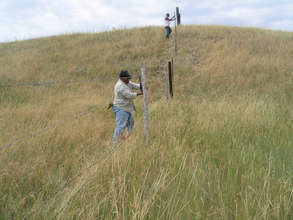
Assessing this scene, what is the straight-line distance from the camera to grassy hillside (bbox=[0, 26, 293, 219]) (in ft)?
5.64

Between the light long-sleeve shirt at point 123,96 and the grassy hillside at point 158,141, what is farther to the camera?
the light long-sleeve shirt at point 123,96

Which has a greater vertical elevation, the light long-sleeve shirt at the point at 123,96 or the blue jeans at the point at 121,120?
the light long-sleeve shirt at the point at 123,96

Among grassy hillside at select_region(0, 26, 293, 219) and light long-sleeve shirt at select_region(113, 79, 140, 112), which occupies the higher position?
light long-sleeve shirt at select_region(113, 79, 140, 112)

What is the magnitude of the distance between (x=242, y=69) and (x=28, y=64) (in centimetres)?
1382

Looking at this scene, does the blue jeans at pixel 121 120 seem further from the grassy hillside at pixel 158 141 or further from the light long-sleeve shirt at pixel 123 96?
the grassy hillside at pixel 158 141

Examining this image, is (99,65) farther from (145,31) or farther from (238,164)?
(238,164)

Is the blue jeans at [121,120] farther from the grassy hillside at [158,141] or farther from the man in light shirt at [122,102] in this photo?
the grassy hillside at [158,141]

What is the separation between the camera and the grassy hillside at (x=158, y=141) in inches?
67.7

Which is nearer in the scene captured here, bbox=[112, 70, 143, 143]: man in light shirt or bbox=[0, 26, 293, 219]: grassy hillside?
bbox=[0, 26, 293, 219]: grassy hillside

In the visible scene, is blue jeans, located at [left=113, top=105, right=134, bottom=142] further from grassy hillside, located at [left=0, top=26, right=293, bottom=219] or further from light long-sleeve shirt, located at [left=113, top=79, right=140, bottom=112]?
grassy hillside, located at [left=0, top=26, right=293, bottom=219]

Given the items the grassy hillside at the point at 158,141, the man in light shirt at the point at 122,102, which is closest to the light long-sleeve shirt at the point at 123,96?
the man in light shirt at the point at 122,102

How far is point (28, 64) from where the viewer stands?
13.8 m

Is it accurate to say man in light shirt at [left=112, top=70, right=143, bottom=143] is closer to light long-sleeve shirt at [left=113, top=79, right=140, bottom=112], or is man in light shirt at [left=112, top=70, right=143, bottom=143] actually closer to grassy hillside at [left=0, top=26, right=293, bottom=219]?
light long-sleeve shirt at [left=113, top=79, right=140, bottom=112]

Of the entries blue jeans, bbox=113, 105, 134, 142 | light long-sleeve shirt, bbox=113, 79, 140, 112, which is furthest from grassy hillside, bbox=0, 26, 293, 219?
light long-sleeve shirt, bbox=113, 79, 140, 112
